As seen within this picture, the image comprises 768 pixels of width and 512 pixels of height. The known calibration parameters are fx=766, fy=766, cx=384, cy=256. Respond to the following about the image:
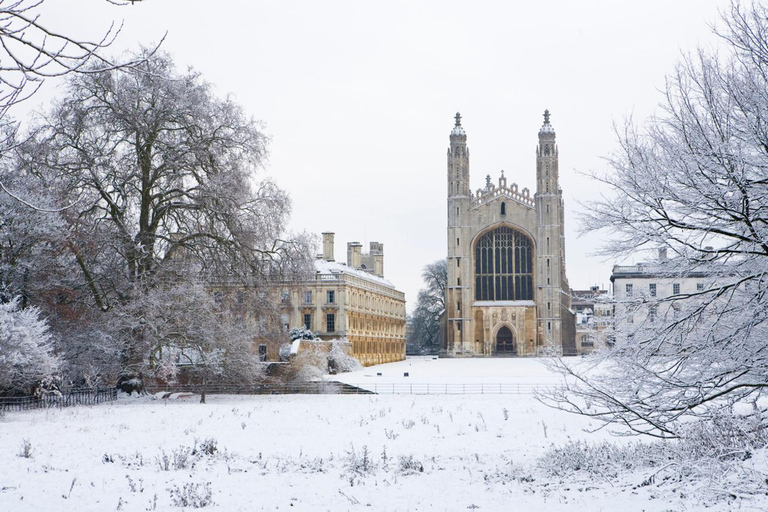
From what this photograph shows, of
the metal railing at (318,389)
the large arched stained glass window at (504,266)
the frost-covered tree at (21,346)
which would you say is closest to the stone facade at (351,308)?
the large arched stained glass window at (504,266)

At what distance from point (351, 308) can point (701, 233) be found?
4611 cm

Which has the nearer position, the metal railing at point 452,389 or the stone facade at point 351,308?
the metal railing at point 452,389

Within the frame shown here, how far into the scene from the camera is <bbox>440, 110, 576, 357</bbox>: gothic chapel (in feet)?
227

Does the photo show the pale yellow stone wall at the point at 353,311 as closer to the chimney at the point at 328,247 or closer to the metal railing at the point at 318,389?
the chimney at the point at 328,247

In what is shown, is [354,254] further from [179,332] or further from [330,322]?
[179,332]

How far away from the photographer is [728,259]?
400 inches

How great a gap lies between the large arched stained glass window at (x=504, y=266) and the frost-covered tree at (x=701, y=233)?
201 ft

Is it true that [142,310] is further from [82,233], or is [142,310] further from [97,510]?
[97,510]

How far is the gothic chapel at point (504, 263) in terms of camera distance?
6931 centimetres

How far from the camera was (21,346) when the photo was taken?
19.2m

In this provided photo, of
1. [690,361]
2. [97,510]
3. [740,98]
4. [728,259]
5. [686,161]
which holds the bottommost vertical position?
[97,510]

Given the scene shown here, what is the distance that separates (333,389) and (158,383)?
694 centimetres

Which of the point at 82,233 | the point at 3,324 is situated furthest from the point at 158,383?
the point at 3,324

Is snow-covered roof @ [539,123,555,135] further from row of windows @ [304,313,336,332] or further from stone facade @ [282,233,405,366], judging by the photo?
row of windows @ [304,313,336,332]
